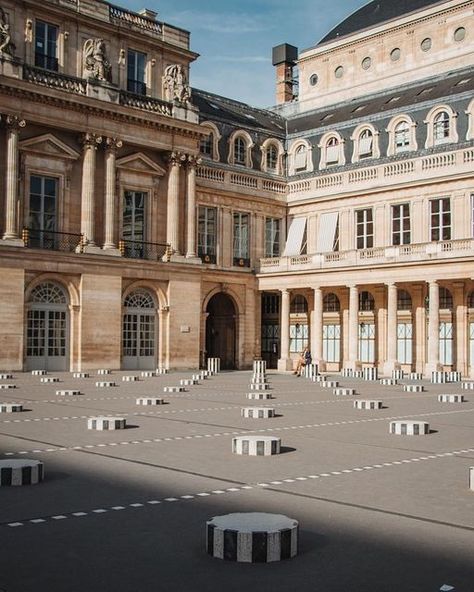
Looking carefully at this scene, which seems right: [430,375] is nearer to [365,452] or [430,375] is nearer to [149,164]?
[149,164]

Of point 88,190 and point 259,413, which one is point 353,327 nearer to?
point 88,190

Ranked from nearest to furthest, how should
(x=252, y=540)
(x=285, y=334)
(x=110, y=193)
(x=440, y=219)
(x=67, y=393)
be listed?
(x=252, y=540)
(x=67, y=393)
(x=110, y=193)
(x=440, y=219)
(x=285, y=334)

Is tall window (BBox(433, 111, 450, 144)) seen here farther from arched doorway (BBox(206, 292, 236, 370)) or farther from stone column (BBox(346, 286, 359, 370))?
arched doorway (BBox(206, 292, 236, 370))

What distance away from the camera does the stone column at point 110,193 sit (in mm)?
47812

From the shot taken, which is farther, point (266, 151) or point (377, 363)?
point (266, 151)

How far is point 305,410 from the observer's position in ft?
80.4

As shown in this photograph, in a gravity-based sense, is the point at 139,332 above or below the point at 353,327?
below

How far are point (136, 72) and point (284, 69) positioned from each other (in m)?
32.0

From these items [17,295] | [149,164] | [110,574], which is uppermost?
[149,164]

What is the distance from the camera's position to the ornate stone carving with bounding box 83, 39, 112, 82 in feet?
156

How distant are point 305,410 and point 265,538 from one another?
16.6 meters

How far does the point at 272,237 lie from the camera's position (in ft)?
196

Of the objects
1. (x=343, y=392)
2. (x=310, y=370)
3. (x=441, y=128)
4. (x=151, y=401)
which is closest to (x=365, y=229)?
(x=441, y=128)

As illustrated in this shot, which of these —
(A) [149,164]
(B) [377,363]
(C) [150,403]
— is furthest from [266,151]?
(C) [150,403]
